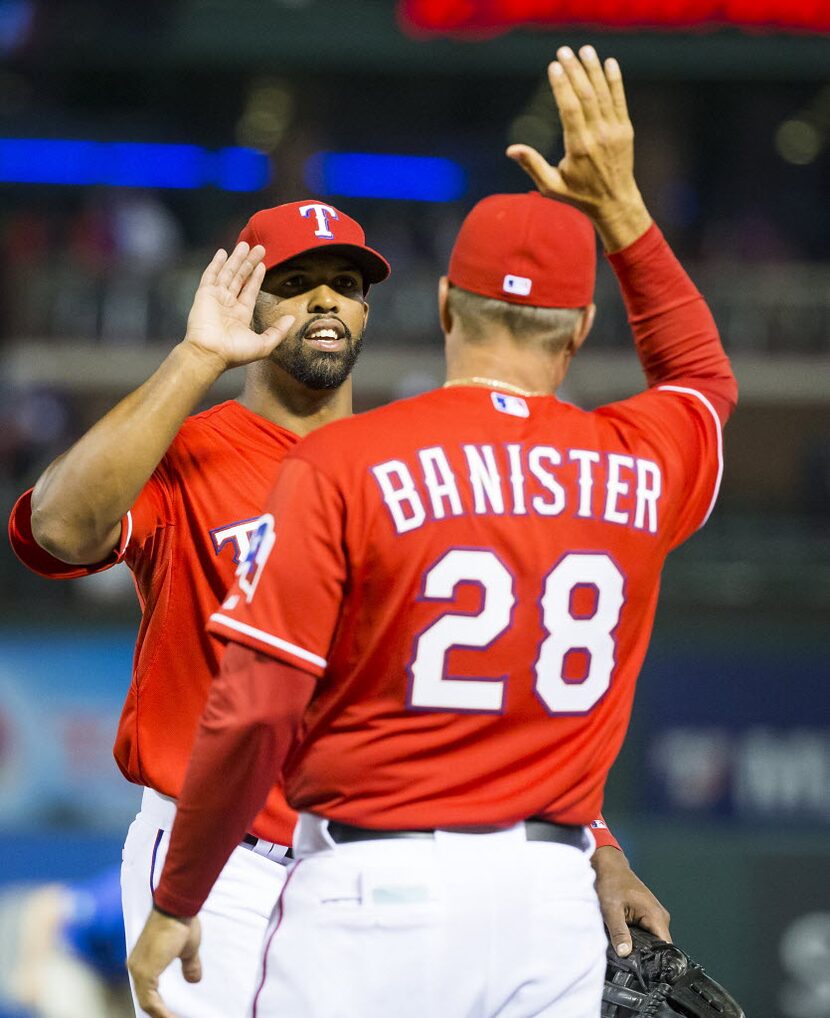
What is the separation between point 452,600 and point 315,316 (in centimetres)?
120

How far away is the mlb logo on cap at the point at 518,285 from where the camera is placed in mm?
2551

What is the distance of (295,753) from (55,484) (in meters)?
0.77

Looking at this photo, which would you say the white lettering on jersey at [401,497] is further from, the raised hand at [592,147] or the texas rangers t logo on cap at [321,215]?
the texas rangers t logo on cap at [321,215]

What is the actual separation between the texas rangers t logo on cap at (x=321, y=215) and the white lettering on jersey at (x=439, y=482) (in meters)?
1.11

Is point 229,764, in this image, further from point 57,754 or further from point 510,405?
point 57,754

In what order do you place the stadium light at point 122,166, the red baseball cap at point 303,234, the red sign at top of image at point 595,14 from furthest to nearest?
the stadium light at point 122,166 → the red sign at top of image at point 595,14 → the red baseball cap at point 303,234

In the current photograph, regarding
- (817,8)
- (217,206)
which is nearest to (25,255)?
(217,206)

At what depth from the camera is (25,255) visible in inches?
603

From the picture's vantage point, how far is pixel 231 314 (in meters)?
3.12

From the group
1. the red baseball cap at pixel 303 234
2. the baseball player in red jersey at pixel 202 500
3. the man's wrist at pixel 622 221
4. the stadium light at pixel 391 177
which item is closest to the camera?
the man's wrist at pixel 622 221

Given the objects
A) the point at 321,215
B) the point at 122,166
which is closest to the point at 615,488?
the point at 321,215

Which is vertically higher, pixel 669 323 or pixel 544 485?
pixel 669 323

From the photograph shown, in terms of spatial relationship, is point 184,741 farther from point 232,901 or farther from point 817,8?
point 817,8

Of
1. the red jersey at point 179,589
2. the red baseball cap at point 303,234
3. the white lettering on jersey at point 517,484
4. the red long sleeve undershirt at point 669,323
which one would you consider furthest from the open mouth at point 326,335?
the white lettering on jersey at point 517,484
